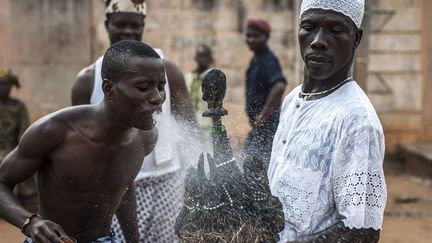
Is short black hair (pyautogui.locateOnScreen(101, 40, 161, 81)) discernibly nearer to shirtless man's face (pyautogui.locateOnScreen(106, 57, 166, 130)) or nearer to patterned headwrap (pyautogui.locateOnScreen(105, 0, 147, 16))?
shirtless man's face (pyautogui.locateOnScreen(106, 57, 166, 130))

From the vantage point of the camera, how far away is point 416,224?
8117 millimetres

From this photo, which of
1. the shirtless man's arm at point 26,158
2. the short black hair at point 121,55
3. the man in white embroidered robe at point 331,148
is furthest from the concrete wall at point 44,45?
the man in white embroidered robe at point 331,148

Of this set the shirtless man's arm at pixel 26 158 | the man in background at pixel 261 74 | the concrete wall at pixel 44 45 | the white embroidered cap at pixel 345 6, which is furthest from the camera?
the concrete wall at pixel 44 45

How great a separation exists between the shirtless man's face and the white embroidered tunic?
1.74 feet

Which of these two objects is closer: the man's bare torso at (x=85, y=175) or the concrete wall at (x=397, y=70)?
the man's bare torso at (x=85, y=175)

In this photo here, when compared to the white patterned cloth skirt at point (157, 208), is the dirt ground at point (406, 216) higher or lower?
lower

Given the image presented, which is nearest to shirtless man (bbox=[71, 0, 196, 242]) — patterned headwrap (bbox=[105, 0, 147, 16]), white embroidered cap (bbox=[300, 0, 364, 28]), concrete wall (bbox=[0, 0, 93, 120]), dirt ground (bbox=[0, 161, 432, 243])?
patterned headwrap (bbox=[105, 0, 147, 16])

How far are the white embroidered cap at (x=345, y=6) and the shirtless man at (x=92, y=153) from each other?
68cm

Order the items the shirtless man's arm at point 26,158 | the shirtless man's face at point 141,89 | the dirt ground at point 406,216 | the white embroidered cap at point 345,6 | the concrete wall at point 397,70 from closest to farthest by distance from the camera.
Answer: the white embroidered cap at point 345,6 < the shirtless man's face at point 141,89 < the shirtless man's arm at point 26,158 < the dirt ground at point 406,216 < the concrete wall at point 397,70

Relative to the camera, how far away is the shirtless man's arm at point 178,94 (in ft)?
14.9

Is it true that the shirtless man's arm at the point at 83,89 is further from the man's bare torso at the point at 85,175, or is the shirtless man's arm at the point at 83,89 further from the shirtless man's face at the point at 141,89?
the shirtless man's face at the point at 141,89

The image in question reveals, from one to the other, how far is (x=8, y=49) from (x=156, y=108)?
370 inches

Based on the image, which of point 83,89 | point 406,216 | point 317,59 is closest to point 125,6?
point 83,89

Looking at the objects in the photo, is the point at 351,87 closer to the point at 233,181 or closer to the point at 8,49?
the point at 233,181
